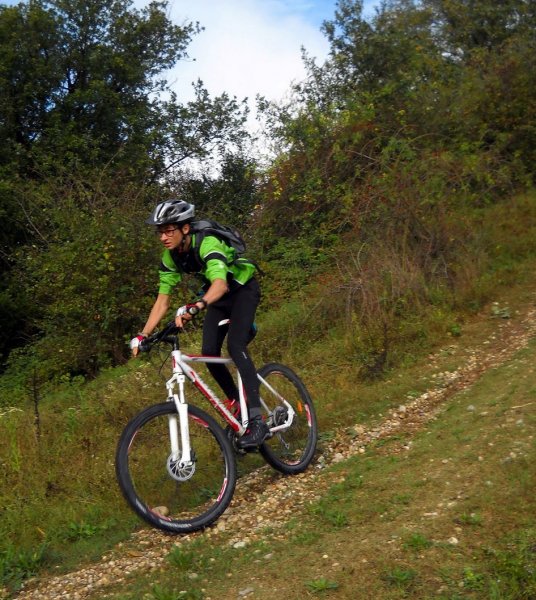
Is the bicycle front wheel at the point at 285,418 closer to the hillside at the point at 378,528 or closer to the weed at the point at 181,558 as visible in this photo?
the hillside at the point at 378,528

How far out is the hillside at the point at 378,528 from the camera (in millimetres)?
3508

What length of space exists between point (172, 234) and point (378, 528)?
7.77 ft

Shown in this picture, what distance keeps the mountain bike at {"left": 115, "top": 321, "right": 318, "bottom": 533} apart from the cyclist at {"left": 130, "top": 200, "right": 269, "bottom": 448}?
3.9 inches

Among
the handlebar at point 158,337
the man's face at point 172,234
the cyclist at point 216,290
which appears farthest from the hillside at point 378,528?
the man's face at point 172,234

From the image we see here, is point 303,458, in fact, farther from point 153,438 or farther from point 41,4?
point 41,4

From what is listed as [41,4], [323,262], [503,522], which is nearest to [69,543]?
[503,522]

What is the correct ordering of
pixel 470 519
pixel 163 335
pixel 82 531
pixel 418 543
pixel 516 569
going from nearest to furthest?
pixel 516 569
pixel 418 543
pixel 470 519
pixel 163 335
pixel 82 531

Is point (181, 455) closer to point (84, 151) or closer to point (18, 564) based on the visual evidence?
point (18, 564)

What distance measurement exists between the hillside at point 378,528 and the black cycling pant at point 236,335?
824 mm

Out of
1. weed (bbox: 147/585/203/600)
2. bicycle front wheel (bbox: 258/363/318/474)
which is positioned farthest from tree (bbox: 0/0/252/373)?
weed (bbox: 147/585/203/600)

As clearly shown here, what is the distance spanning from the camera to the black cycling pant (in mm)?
5133

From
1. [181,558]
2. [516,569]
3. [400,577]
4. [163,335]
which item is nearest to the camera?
[516,569]

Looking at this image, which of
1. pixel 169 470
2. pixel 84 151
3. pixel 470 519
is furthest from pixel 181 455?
pixel 84 151

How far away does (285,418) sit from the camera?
5691mm
